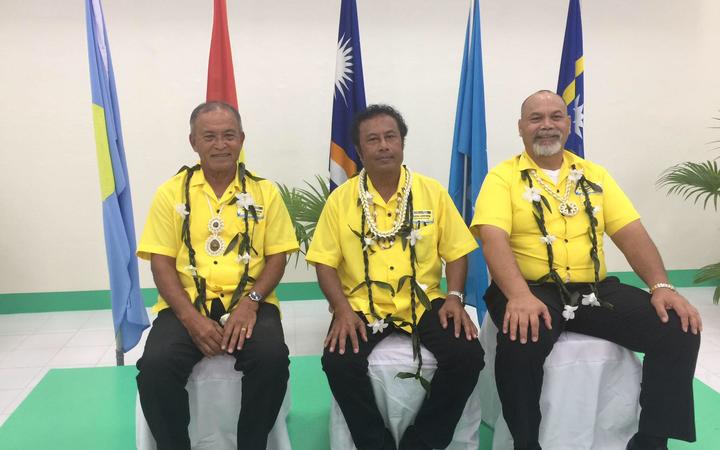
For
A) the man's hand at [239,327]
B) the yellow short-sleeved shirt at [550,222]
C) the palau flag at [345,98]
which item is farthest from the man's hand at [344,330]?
the palau flag at [345,98]

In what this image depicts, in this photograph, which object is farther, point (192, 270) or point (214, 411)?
point (192, 270)

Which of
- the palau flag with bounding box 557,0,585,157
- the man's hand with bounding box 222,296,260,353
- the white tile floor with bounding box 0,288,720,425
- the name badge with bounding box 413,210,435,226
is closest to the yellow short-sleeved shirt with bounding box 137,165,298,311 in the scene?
Result: the man's hand with bounding box 222,296,260,353

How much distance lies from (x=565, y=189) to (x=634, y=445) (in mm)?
1003

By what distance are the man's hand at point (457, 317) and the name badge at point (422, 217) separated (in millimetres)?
326

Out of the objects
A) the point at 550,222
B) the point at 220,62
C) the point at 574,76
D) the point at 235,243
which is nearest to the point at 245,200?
the point at 235,243

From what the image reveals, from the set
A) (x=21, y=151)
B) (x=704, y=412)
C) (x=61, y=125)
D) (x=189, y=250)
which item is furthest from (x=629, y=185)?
(x=21, y=151)

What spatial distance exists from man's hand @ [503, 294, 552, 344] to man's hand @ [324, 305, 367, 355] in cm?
52

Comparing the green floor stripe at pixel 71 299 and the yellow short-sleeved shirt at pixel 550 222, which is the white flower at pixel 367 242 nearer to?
the yellow short-sleeved shirt at pixel 550 222

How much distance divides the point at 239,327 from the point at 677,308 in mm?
1560

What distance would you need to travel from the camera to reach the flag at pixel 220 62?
2902 millimetres

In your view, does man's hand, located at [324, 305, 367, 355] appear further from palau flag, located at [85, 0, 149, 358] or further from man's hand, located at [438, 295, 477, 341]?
palau flag, located at [85, 0, 149, 358]

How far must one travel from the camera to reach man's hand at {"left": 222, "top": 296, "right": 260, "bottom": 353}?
194cm

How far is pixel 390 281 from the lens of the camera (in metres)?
2.15

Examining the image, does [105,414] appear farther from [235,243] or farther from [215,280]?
[235,243]
